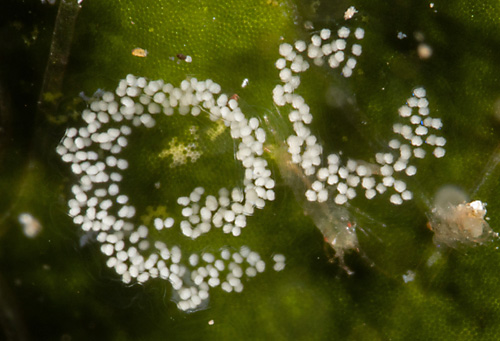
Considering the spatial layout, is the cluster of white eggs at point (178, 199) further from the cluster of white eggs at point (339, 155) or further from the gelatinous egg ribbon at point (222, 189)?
the cluster of white eggs at point (339, 155)

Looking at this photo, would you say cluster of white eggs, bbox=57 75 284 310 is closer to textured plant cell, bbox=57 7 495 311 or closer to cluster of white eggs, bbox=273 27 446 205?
textured plant cell, bbox=57 7 495 311

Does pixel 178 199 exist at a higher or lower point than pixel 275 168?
lower

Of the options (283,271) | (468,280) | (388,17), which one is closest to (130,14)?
(388,17)

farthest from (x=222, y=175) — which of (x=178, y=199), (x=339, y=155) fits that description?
(x=339, y=155)

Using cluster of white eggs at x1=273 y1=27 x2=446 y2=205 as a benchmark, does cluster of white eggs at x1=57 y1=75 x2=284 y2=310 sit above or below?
below

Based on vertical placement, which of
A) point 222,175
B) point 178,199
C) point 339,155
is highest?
point 339,155

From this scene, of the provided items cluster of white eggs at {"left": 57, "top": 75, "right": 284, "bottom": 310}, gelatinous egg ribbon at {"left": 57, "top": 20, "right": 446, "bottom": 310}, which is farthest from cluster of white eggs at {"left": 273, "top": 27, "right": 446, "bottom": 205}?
cluster of white eggs at {"left": 57, "top": 75, "right": 284, "bottom": 310}

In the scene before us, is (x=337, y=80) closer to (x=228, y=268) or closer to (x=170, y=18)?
(x=170, y=18)

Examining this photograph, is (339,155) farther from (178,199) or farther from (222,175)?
(178,199)
